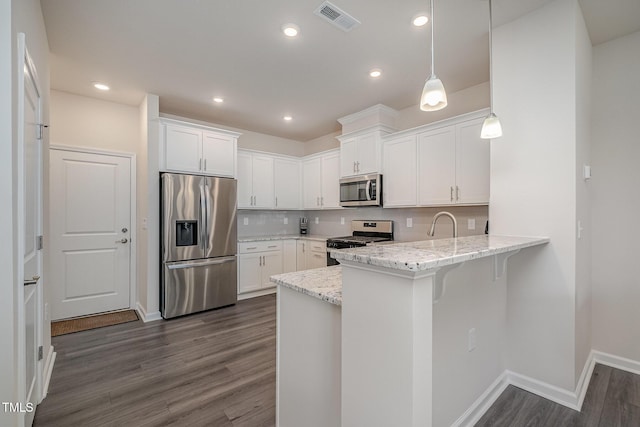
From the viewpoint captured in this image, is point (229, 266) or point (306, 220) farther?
point (306, 220)

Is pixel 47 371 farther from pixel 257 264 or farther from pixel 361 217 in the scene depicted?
pixel 361 217

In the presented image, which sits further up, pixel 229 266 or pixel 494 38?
pixel 494 38

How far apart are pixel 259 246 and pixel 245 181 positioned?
1.07m

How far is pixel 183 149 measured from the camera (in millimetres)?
3822

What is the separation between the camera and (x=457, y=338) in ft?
5.56

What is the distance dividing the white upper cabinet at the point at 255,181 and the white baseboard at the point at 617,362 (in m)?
4.31

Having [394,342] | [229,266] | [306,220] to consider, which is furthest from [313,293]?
[306,220]

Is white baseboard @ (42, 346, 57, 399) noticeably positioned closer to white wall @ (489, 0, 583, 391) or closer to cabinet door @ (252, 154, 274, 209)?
cabinet door @ (252, 154, 274, 209)

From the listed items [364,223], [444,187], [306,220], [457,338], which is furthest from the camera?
[306,220]

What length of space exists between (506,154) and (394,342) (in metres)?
1.92

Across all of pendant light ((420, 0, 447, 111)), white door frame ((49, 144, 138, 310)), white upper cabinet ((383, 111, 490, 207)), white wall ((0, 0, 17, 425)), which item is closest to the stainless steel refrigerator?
white door frame ((49, 144, 138, 310))

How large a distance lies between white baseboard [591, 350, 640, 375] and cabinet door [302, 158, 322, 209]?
3776 millimetres

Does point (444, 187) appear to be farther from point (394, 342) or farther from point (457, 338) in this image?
point (394, 342)

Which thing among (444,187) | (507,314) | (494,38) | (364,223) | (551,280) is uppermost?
(494,38)
